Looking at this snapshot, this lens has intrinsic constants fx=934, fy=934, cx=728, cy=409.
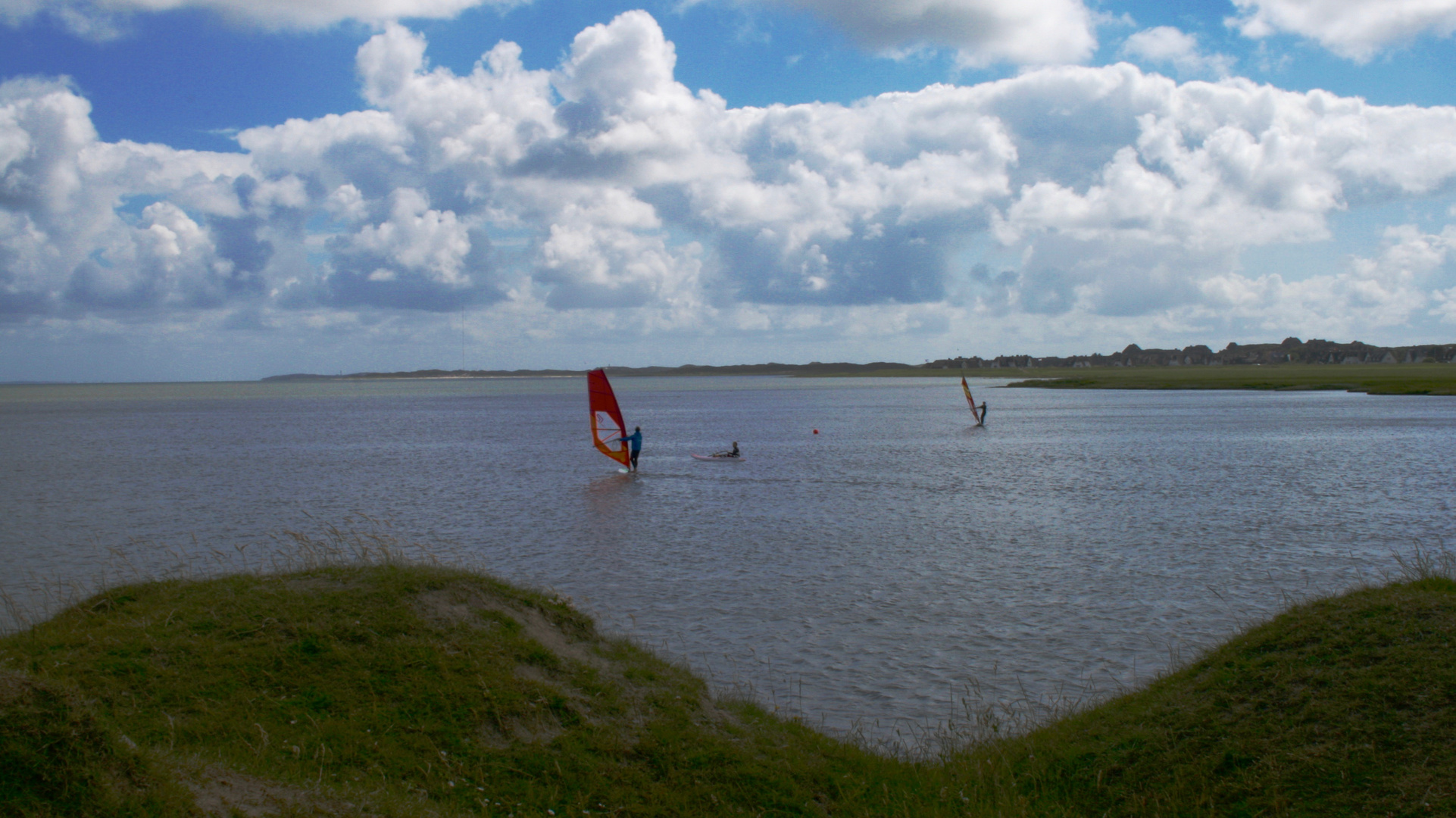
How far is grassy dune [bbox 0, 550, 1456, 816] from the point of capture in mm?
6152

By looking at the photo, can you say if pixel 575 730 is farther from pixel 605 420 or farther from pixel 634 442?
pixel 605 420

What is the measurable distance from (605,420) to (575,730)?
98.9ft

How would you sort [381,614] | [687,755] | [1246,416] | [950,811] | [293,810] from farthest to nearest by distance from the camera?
[1246,416] < [381,614] < [687,755] < [950,811] < [293,810]

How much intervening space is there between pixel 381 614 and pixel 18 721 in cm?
393

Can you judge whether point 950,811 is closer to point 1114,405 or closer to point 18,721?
point 18,721

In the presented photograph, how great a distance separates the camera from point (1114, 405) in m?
82.3

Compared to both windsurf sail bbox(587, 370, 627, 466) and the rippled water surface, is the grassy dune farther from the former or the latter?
windsurf sail bbox(587, 370, 627, 466)

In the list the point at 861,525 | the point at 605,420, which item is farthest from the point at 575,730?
the point at 605,420

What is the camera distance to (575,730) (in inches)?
310

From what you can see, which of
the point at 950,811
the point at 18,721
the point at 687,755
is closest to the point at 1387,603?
the point at 950,811

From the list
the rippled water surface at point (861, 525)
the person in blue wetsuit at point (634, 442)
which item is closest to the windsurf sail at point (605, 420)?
the person in blue wetsuit at point (634, 442)

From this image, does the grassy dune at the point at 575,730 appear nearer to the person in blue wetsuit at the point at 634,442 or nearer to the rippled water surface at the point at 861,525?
the rippled water surface at the point at 861,525

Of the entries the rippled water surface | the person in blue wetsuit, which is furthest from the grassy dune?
the person in blue wetsuit

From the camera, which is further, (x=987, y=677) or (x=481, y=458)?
(x=481, y=458)
